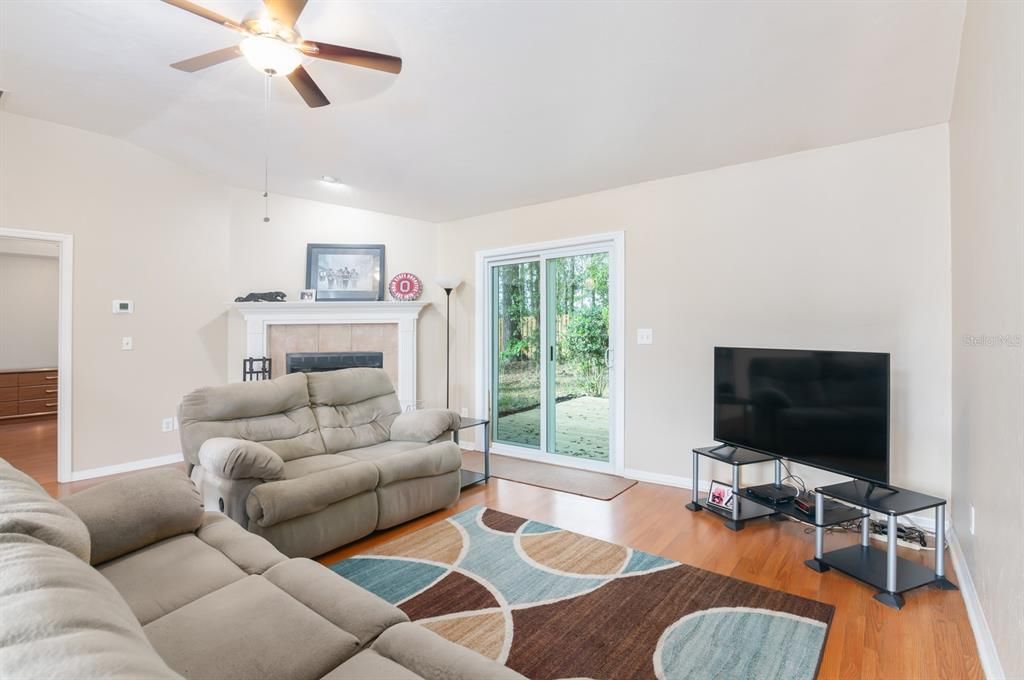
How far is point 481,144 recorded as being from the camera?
340cm

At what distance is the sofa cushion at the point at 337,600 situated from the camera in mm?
1273

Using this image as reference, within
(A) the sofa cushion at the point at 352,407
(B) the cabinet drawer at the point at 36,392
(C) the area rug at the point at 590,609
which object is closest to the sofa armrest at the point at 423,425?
(A) the sofa cushion at the point at 352,407

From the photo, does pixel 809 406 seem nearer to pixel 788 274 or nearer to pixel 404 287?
pixel 788 274

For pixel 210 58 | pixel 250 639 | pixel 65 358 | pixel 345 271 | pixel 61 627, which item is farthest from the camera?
pixel 345 271

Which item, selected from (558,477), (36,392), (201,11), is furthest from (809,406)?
(36,392)

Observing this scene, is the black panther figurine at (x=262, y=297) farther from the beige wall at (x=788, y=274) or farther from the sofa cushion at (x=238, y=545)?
the sofa cushion at (x=238, y=545)

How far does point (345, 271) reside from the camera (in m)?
5.20

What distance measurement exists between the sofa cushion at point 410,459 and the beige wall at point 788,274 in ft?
5.42

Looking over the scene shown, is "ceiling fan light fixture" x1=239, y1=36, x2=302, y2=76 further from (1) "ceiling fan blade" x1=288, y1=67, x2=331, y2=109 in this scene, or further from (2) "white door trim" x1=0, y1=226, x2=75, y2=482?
(2) "white door trim" x1=0, y1=226, x2=75, y2=482

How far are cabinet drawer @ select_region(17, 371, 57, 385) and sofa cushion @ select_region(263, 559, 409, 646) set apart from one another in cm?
751

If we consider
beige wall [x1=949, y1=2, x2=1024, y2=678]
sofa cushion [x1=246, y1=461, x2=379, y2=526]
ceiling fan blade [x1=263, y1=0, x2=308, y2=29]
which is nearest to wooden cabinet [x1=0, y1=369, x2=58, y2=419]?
sofa cushion [x1=246, y1=461, x2=379, y2=526]

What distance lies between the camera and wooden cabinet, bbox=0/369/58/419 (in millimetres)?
6285

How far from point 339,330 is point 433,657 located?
4390 mm

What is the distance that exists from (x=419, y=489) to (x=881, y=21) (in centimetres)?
335
